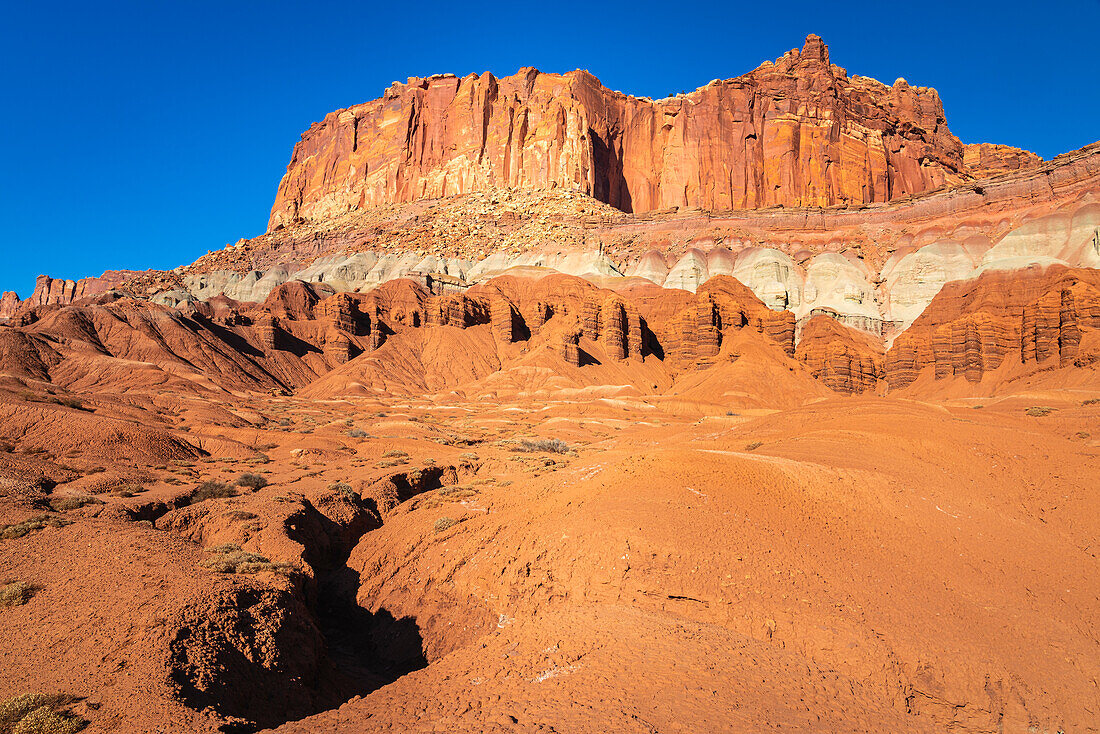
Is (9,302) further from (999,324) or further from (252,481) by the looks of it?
(999,324)

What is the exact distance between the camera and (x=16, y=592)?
737 centimetres

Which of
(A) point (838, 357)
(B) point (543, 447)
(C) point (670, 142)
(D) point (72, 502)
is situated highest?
(C) point (670, 142)

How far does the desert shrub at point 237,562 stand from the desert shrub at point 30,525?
10.0ft

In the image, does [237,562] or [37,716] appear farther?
[237,562]

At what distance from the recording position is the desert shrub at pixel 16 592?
724cm

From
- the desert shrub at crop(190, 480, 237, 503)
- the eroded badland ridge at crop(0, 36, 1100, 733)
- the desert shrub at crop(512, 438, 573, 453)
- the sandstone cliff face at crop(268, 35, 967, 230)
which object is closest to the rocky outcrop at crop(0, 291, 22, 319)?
the sandstone cliff face at crop(268, 35, 967, 230)

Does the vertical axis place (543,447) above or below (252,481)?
below

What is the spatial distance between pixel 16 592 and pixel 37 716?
3428 mm

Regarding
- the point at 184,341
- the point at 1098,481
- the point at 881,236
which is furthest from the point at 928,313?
the point at 184,341

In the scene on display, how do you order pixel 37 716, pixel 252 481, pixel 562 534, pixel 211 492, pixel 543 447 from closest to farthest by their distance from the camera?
pixel 37 716 → pixel 562 534 → pixel 211 492 → pixel 252 481 → pixel 543 447

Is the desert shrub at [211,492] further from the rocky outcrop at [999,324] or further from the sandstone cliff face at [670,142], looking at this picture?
the sandstone cliff face at [670,142]

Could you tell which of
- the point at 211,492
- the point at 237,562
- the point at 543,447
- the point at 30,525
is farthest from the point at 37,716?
the point at 543,447

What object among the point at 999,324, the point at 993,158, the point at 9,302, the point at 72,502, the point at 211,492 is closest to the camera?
the point at 72,502

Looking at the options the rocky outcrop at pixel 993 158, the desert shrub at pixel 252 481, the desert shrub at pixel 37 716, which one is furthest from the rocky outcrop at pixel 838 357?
the rocky outcrop at pixel 993 158
